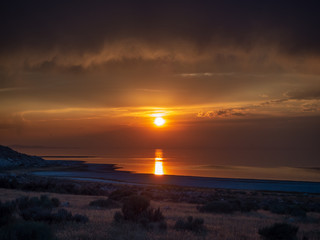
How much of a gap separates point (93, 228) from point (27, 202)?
5.36 meters

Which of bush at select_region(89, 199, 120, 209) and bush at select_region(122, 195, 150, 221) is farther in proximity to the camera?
bush at select_region(89, 199, 120, 209)

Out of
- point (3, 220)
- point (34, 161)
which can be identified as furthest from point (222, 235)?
point (34, 161)

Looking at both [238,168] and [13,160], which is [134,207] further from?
[13,160]

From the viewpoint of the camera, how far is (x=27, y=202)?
14.0m

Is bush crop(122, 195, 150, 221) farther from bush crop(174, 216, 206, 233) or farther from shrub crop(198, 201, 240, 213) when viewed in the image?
shrub crop(198, 201, 240, 213)

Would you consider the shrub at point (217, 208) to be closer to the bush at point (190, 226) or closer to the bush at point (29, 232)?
the bush at point (190, 226)

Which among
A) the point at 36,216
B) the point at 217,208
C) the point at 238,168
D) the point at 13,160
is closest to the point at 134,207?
the point at 36,216

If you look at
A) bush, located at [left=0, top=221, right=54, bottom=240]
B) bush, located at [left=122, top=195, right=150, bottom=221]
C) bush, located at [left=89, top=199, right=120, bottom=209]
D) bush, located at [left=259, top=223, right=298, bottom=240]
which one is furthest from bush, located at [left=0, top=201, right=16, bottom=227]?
bush, located at [left=89, top=199, right=120, bottom=209]

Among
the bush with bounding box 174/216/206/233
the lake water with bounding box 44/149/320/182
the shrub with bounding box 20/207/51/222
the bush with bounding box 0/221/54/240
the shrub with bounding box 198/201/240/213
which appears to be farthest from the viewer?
the lake water with bounding box 44/149/320/182

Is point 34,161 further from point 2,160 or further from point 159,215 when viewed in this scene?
point 159,215

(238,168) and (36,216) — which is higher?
(238,168)

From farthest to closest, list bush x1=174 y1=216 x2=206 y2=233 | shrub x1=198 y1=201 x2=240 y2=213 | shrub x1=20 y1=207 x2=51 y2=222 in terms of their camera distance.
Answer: shrub x1=198 y1=201 x2=240 y2=213 < bush x1=174 y1=216 x2=206 y2=233 < shrub x1=20 y1=207 x2=51 y2=222

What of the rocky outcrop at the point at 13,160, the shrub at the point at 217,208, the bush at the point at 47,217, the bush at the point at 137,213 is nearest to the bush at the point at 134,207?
the bush at the point at 137,213

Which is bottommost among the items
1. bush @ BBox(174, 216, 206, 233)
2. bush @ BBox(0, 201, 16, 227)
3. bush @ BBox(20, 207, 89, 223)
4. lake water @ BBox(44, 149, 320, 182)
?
bush @ BBox(174, 216, 206, 233)
